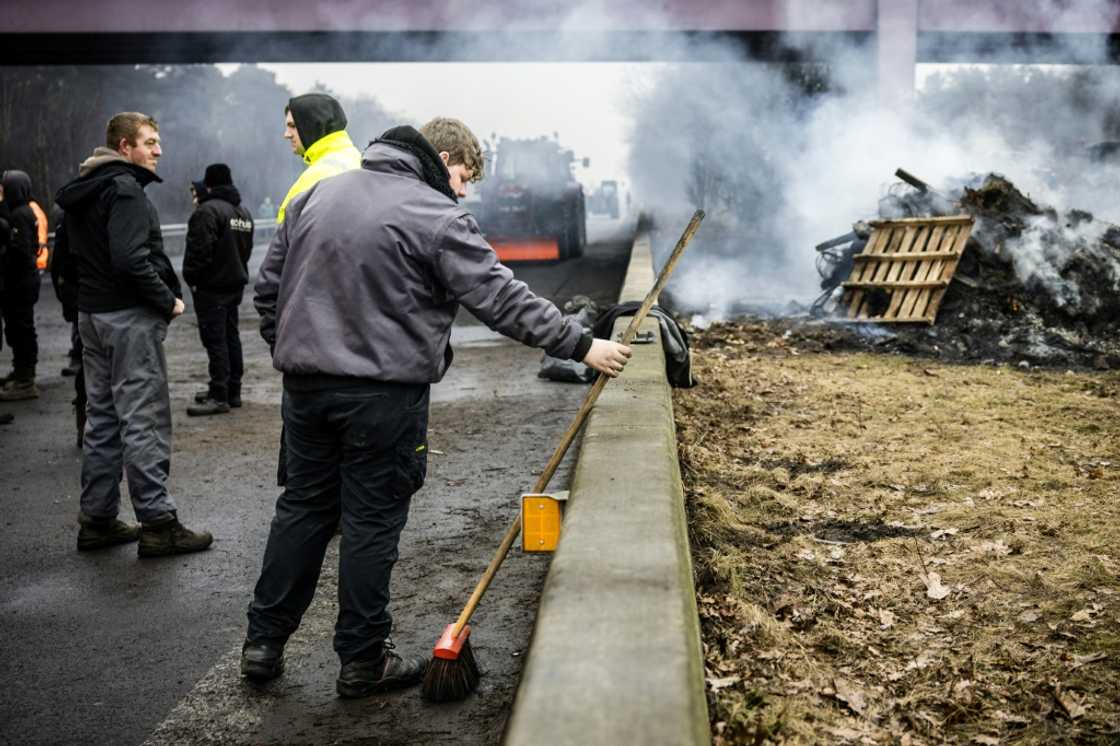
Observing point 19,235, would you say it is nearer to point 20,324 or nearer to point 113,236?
point 20,324

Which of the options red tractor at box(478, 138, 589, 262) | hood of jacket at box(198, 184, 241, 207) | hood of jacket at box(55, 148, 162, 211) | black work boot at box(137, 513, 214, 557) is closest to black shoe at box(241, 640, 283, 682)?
black work boot at box(137, 513, 214, 557)

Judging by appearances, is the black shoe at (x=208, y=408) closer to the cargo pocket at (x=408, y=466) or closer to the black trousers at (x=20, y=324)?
the black trousers at (x=20, y=324)

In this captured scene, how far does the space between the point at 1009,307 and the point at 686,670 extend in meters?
9.89

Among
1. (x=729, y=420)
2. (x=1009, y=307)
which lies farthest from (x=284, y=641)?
(x=1009, y=307)

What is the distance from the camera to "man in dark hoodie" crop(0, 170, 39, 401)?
31.4 feet

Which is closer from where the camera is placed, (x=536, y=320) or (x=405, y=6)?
(x=536, y=320)

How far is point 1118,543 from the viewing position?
4559mm

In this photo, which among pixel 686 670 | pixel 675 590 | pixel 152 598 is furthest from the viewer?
pixel 152 598

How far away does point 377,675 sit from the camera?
3.56m

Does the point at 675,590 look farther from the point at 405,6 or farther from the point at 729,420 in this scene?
the point at 405,6

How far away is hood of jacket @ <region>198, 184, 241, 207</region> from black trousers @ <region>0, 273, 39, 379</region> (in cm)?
202

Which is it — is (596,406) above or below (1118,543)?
above

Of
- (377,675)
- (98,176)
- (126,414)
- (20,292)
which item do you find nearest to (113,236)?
(98,176)

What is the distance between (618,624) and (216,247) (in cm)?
671
